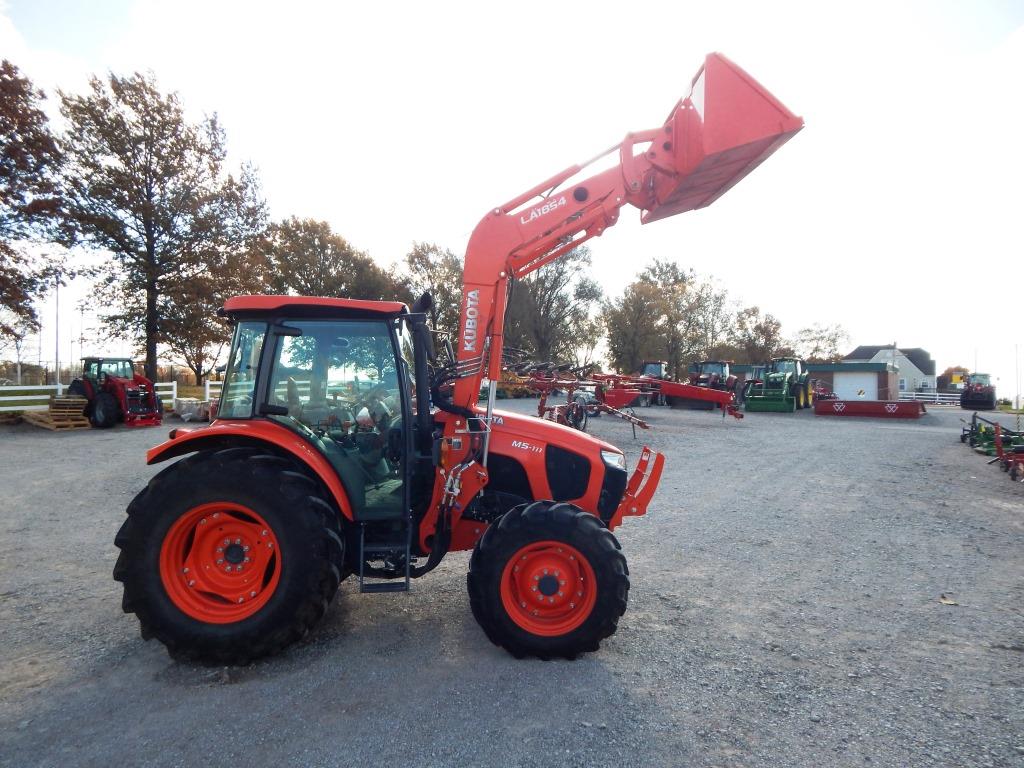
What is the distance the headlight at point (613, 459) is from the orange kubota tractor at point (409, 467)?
1cm

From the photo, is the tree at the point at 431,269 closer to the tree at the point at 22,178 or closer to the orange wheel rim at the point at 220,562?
the tree at the point at 22,178

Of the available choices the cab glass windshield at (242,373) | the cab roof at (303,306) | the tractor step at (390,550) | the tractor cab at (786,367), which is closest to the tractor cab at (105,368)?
the cab glass windshield at (242,373)

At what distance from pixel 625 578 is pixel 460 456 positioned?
135 cm

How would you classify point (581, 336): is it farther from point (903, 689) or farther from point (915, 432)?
point (903, 689)

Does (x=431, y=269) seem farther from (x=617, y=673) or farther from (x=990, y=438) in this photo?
(x=617, y=673)

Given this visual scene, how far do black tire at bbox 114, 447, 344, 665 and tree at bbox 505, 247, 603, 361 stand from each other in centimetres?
3336

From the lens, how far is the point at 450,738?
2807 millimetres

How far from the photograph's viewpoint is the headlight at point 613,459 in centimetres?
427

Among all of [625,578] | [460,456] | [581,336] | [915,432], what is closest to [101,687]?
[460,456]

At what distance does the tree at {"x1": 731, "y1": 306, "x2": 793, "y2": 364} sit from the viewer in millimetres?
42438

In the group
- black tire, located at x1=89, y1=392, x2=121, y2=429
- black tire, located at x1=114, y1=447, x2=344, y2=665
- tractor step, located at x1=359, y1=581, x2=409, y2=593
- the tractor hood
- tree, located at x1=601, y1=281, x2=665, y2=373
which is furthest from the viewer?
tree, located at x1=601, y1=281, x2=665, y2=373

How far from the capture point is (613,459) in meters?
4.36

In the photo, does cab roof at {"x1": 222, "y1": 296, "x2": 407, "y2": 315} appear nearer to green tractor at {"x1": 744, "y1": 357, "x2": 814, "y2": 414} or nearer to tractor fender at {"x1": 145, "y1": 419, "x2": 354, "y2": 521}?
tractor fender at {"x1": 145, "y1": 419, "x2": 354, "y2": 521}

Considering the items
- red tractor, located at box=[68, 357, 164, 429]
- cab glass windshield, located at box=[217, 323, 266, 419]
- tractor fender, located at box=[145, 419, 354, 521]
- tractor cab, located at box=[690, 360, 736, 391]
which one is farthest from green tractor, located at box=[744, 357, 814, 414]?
cab glass windshield, located at box=[217, 323, 266, 419]
